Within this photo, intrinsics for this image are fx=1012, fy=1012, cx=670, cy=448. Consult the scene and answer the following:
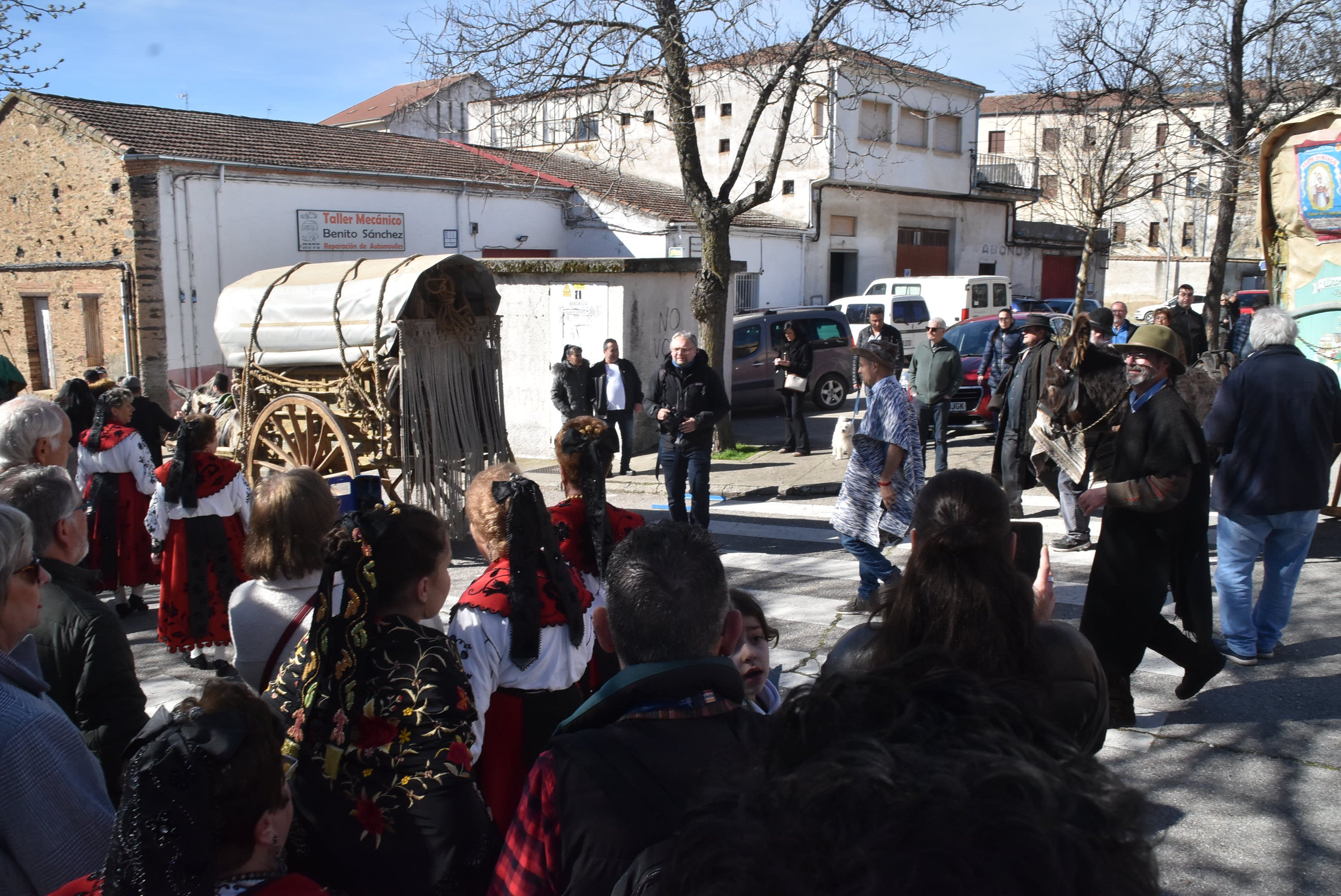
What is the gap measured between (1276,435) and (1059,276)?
3402 cm

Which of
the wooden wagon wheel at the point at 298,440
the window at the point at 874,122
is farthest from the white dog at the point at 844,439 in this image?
the window at the point at 874,122

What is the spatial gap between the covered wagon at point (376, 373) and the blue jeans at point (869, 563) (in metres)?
3.61

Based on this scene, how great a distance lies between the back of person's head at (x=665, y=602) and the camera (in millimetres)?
1929

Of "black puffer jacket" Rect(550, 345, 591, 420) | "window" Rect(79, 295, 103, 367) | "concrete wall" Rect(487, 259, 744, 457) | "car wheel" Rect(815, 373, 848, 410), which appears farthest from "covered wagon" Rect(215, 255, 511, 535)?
"window" Rect(79, 295, 103, 367)

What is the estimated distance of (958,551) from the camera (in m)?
2.46

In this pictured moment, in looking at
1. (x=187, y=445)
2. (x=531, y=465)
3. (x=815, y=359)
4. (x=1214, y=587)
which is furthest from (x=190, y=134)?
(x=1214, y=587)

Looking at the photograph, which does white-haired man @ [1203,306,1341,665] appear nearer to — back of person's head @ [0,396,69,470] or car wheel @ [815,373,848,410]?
back of person's head @ [0,396,69,470]

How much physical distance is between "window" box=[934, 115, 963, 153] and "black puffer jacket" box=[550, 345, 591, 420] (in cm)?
2281

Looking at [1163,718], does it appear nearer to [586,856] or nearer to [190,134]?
[586,856]

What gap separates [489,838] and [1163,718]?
12.6 feet

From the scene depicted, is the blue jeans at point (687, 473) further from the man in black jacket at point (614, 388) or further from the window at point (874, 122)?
the window at point (874, 122)

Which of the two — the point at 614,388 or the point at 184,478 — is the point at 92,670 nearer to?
the point at 184,478

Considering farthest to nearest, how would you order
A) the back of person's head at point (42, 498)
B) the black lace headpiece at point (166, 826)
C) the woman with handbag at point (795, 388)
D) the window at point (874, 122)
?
the window at point (874, 122), the woman with handbag at point (795, 388), the back of person's head at point (42, 498), the black lace headpiece at point (166, 826)

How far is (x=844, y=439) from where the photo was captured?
22.7 feet
